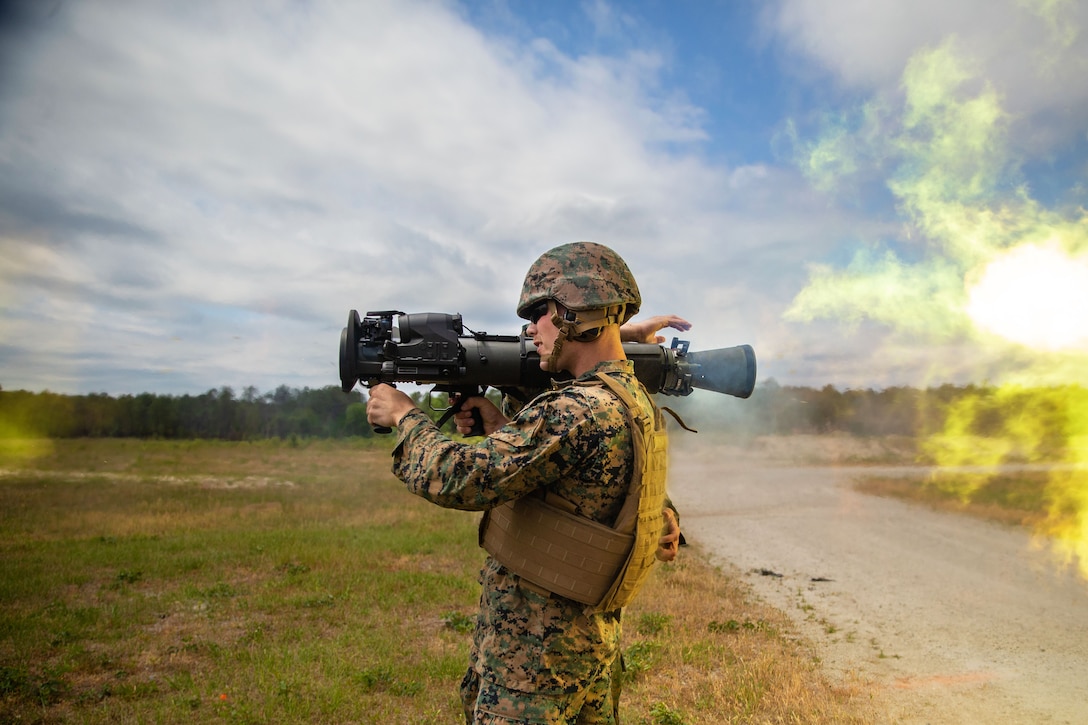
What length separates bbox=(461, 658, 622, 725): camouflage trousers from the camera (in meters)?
2.68

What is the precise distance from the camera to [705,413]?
97.5 feet

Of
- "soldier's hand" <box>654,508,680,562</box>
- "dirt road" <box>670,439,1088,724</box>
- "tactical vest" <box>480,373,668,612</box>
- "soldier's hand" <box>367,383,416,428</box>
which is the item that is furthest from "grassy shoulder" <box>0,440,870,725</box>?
"soldier's hand" <box>367,383,416,428</box>

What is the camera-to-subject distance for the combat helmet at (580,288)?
2883 mm

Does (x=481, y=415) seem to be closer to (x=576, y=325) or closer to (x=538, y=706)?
(x=576, y=325)

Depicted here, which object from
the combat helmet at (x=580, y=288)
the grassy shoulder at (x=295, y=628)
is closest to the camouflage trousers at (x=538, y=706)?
the combat helmet at (x=580, y=288)

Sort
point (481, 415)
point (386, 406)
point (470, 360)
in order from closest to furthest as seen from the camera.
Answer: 1. point (386, 406)
2. point (470, 360)
3. point (481, 415)

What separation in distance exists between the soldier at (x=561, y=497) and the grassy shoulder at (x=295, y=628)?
3510 mm

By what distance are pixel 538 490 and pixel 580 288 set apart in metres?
0.89

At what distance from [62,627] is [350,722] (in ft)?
15.0

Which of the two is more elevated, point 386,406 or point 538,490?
point 386,406

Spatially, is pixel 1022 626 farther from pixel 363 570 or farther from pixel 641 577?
pixel 363 570

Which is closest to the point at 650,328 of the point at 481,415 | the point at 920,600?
the point at 481,415

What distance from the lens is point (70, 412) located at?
29250 millimetres

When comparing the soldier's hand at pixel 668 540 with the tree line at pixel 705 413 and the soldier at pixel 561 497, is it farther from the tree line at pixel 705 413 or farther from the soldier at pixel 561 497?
the tree line at pixel 705 413
